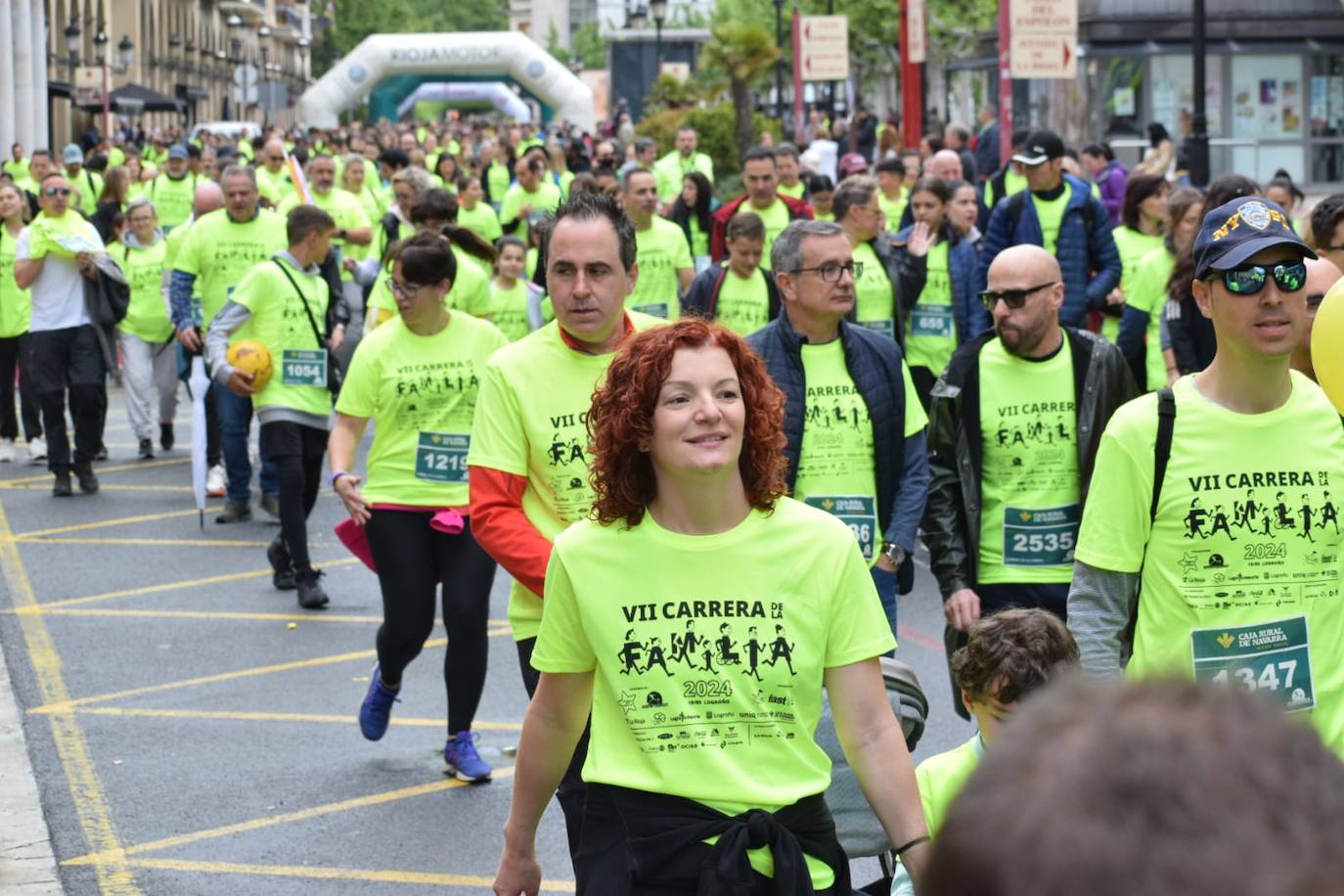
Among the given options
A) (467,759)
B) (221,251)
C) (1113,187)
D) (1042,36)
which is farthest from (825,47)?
(467,759)

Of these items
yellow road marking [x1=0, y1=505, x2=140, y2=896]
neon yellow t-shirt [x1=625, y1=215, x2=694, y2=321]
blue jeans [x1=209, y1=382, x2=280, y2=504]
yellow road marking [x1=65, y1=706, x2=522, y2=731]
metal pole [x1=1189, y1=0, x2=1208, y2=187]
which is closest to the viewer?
yellow road marking [x1=0, y1=505, x2=140, y2=896]

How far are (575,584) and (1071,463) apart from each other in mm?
2715

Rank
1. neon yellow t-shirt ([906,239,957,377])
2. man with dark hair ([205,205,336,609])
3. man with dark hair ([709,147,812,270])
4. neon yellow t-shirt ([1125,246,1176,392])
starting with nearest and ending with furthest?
neon yellow t-shirt ([1125,246,1176,392]) → man with dark hair ([205,205,336,609]) → neon yellow t-shirt ([906,239,957,377]) → man with dark hair ([709,147,812,270])

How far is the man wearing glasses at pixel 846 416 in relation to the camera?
6.50m

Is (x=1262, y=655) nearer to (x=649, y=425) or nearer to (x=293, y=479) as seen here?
(x=649, y=425)

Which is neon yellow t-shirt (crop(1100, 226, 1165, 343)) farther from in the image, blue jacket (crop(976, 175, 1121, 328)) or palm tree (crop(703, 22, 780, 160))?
palm tree (crop(703, 22, 780, 160))

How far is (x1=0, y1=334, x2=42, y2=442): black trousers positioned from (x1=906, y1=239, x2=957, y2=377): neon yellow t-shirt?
273 inches

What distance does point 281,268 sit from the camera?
454 inches

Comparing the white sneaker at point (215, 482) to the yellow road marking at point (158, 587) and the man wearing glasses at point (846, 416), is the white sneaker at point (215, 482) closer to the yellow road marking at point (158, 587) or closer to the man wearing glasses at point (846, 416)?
the yellow road marking at point (158, 587)

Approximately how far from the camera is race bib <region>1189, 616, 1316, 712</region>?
4.45 m

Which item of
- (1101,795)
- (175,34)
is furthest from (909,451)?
(175,34)

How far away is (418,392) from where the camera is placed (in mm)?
7949

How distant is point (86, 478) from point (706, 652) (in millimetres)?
12035

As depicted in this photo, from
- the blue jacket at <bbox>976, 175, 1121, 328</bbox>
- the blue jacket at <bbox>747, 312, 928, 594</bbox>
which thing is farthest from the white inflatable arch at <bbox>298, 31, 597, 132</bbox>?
the blue jacket at <bbox>747, 312, 928, 594</bbox>
